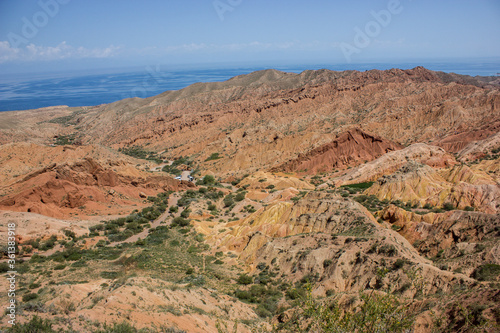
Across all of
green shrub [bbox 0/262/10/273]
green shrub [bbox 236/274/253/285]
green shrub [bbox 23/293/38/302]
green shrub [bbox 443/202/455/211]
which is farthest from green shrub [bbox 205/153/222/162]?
green shrub [bbox 23/293/38/302]

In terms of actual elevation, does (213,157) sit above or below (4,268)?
below

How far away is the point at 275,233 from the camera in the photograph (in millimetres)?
25406

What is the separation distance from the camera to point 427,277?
45.8ft

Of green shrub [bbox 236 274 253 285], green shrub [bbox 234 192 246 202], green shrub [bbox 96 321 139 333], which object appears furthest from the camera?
green shrub [bbox 234 192 246 202]

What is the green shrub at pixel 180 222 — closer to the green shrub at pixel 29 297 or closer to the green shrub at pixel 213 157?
the green shrub at pixel 29 297

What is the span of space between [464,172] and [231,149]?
54549 mm

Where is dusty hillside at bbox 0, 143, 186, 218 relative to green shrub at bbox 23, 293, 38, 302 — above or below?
below

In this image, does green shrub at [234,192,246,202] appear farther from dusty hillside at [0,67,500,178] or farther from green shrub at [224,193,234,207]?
dusty hillside at [0,67,500,178]

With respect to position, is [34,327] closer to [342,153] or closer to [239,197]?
[239,197]

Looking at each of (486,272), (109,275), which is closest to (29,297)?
(109,275)

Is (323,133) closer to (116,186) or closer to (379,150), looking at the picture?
(379,150)

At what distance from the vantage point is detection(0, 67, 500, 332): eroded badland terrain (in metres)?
11.6

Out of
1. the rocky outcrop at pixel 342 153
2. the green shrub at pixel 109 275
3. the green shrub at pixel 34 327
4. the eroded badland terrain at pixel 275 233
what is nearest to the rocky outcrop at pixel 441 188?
the eroded badland terrain at pixel 275 233

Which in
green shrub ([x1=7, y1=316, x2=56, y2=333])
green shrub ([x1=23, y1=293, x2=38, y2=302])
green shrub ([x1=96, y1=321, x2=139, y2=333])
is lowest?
green shrub ([x1=23, y1=293, x2=38, y2=302])
